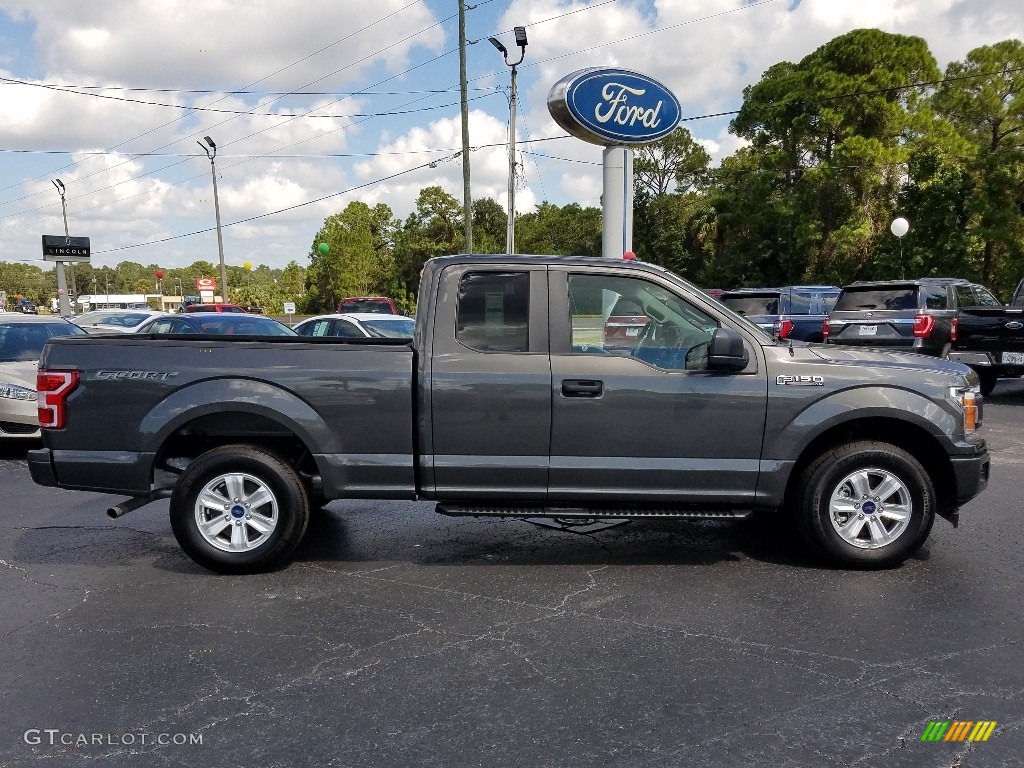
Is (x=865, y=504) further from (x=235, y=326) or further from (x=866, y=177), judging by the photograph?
(x=866, y=177)

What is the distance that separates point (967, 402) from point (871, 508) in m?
0.87

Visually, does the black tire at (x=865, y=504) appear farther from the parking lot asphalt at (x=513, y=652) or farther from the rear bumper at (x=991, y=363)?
the rear bumper at (x=991, y=363)

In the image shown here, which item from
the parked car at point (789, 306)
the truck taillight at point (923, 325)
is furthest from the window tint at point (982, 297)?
the parked car at point (789, 306)

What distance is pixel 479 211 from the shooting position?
211 ft

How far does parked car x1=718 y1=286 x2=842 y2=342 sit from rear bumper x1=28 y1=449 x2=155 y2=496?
1306cm

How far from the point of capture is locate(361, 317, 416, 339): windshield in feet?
39.4

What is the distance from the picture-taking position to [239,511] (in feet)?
15.6

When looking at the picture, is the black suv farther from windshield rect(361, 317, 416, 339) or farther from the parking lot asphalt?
the parking lot asphalt

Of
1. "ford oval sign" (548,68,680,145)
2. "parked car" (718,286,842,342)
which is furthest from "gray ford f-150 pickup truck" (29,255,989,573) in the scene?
A: "parked car" (718,286,842,342)

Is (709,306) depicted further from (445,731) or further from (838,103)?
(838,103)

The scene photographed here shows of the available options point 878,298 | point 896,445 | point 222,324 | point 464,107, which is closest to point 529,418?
point 896,445

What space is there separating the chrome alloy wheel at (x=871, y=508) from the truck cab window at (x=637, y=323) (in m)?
1.21

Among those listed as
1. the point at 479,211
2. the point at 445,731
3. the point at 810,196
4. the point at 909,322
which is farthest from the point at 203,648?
the point at 479,211

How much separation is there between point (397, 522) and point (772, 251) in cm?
3712
